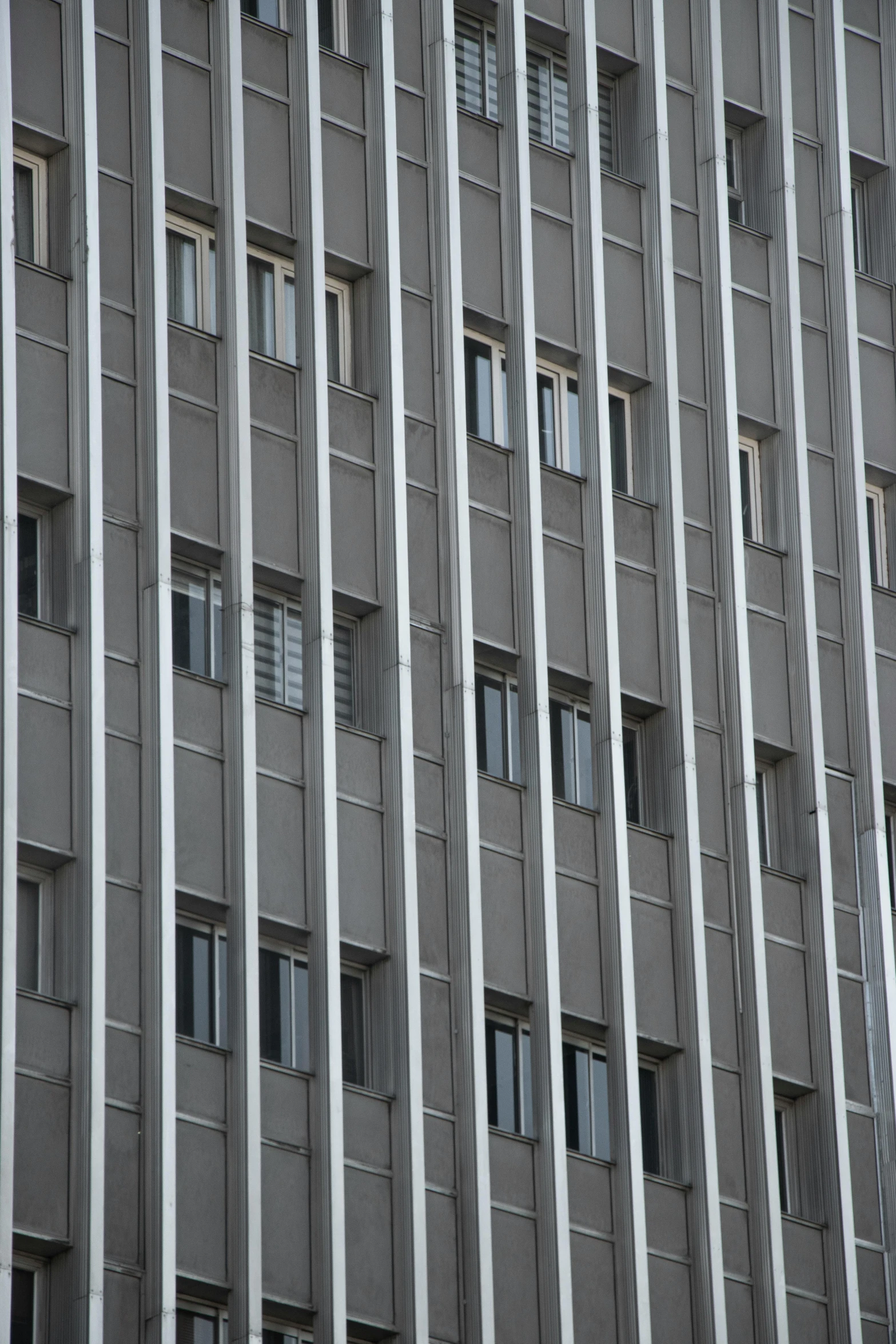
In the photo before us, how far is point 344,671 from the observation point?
36188 mm

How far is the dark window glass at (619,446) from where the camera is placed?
39.8m

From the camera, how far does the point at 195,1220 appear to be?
31938mm

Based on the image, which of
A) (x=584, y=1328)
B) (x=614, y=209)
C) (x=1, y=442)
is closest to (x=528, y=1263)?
(x=584, y=1328)

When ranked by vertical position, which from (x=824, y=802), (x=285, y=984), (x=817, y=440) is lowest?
(x=285, y=984)

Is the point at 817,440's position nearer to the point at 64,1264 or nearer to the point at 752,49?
the point at 752,49

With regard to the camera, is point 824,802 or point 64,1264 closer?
point 64,1264

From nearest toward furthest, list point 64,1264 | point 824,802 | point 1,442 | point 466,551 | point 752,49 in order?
point 64,1264 < point 1,442 < point 466,551 < point 824,802 < point 752,49

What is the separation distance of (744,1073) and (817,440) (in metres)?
9.38

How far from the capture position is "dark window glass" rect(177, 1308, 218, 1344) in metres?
31.8

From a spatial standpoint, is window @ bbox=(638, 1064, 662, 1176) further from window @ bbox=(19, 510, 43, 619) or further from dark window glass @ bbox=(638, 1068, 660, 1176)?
window @ bbox=(19, 510, 43, 619)

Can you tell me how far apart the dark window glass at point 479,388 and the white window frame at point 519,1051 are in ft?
24.5

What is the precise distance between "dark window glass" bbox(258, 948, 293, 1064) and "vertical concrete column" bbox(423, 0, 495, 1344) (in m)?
2.13

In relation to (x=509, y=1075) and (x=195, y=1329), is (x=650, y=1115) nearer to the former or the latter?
(x=509, y=1075)

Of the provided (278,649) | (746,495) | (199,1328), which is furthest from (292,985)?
(746,495)
